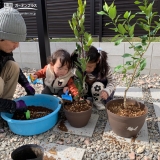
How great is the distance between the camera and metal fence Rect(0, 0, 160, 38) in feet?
9.91

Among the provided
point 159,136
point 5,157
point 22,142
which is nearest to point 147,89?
point 159,136

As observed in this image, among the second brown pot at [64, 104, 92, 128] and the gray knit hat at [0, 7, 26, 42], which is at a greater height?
the gray knit hat at [0, 7, 26, 42]

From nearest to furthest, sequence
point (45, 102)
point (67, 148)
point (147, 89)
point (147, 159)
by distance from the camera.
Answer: point (147, 159) < point (67, 148) < point (45, 102) < point (147, 89)

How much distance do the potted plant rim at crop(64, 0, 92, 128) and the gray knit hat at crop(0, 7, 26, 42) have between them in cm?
39

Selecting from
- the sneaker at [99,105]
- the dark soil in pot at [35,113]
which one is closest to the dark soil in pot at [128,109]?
the sneaker at [99,105]

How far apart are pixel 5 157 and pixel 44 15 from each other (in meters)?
1.45

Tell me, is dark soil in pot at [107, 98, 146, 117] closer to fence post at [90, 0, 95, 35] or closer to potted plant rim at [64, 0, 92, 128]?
potted plant rim at [64, 0, 92, 128]

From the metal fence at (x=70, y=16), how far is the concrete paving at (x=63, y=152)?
7.64ft

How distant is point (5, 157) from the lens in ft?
4.25

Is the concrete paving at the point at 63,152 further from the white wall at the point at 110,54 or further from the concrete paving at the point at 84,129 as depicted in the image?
the white wall at the point at 110,54

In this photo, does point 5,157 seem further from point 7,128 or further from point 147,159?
point 147,159

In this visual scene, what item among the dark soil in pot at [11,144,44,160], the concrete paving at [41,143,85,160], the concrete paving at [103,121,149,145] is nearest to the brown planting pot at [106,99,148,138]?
the concrete paving at [103,121,149,145]

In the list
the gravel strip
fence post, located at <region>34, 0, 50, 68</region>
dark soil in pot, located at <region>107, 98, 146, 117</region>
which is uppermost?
fence post, located at <region>34, 0, 50, 68</region>

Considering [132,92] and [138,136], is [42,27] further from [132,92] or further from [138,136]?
[138,136]
